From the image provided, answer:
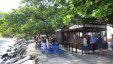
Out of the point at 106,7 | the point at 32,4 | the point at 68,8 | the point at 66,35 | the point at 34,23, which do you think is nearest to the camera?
the point at 106,7

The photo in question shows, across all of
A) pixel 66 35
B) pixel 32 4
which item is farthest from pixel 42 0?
pixel 66 35

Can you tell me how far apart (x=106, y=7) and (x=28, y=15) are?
17.3m

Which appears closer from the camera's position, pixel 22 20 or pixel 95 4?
pixel 95 4

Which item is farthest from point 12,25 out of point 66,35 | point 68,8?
point 68,8

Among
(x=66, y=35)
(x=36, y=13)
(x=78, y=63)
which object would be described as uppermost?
(x=36, y=13)

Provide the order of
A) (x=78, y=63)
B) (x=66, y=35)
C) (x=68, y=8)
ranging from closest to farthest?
1. (x=68, y=8)
2. (x=78, y=63)
3. (x=66, y=35)

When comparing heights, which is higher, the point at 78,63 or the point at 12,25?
the point at 12,25

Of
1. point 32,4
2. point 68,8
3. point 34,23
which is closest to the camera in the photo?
point 68,8

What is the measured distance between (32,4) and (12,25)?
301cm

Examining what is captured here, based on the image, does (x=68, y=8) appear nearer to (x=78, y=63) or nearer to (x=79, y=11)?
(x=79, y=11)

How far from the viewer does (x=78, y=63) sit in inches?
627

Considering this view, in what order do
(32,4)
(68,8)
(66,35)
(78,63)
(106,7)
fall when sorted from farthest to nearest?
(66,35) < (32,4) < (78,63) < (68,8) < (106,7)

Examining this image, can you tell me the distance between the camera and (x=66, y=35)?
32688 millimetres

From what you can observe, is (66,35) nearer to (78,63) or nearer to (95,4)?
(78,63)
